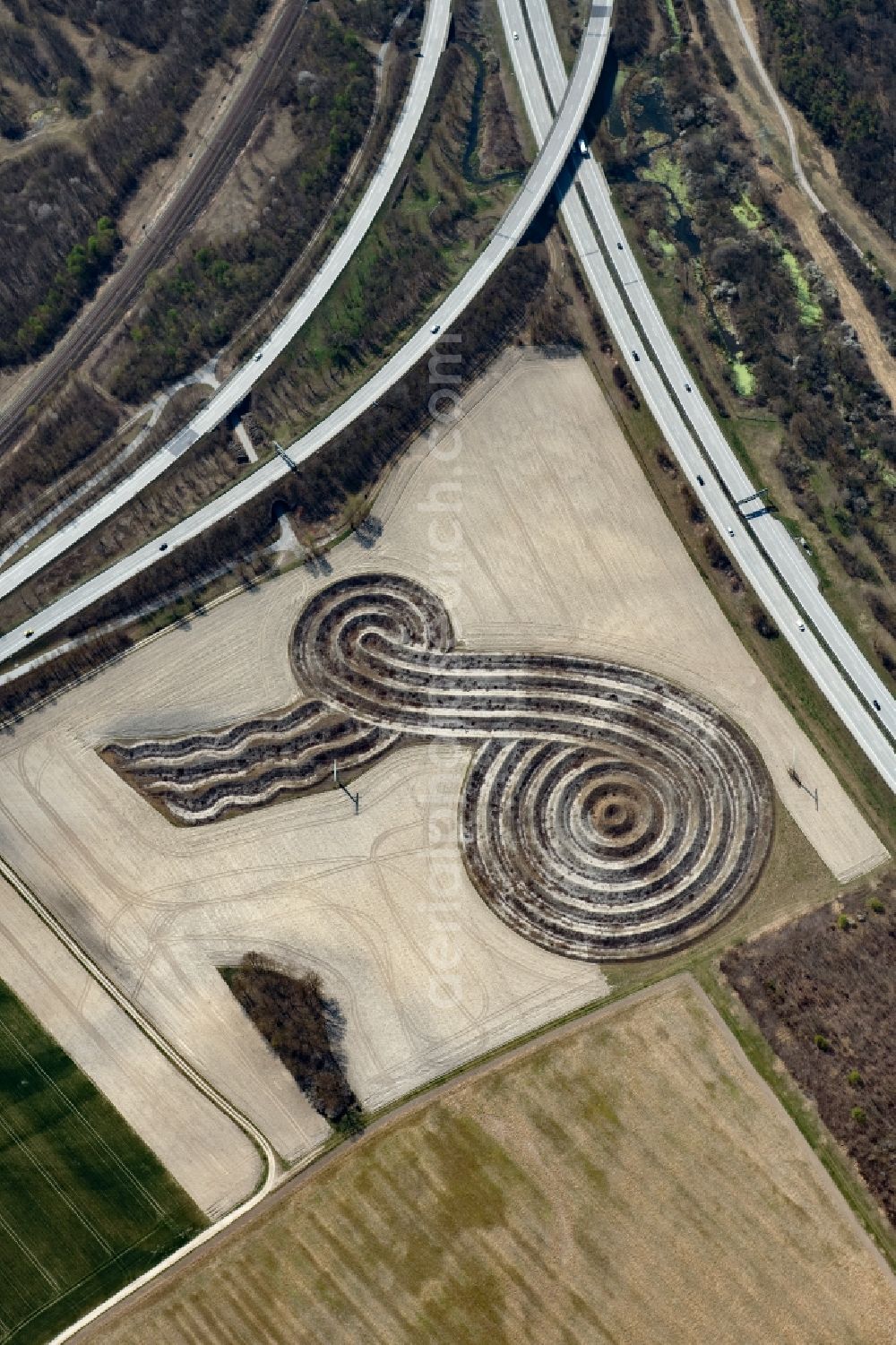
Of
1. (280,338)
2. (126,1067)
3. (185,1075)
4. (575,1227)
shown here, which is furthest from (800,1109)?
(280,338)

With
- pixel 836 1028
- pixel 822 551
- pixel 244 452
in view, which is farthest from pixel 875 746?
pixel 244 452

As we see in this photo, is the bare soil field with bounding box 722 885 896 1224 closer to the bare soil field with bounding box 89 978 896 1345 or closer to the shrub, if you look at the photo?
the bare soil field with bounding box 89 978 896 1345

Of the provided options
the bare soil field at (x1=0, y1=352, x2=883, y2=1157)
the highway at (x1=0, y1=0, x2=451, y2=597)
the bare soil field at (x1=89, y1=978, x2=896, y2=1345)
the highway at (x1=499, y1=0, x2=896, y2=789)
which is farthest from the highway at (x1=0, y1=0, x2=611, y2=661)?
the bare soil field at (x1=89, y1=978, x2=896, y2=1345)

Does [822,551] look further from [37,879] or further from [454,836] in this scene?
[37,879]

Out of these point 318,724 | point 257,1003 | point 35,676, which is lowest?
point 257,1003

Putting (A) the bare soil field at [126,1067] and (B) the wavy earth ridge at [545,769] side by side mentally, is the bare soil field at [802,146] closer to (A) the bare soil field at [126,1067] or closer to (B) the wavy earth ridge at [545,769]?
(B) the wavy earth ridge at [545,769]

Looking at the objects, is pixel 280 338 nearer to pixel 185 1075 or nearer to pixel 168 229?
pixel 168 229

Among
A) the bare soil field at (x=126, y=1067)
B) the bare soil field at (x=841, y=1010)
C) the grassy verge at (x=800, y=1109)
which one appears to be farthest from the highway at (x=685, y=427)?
the bare soil field at (x=126, y=1067)
